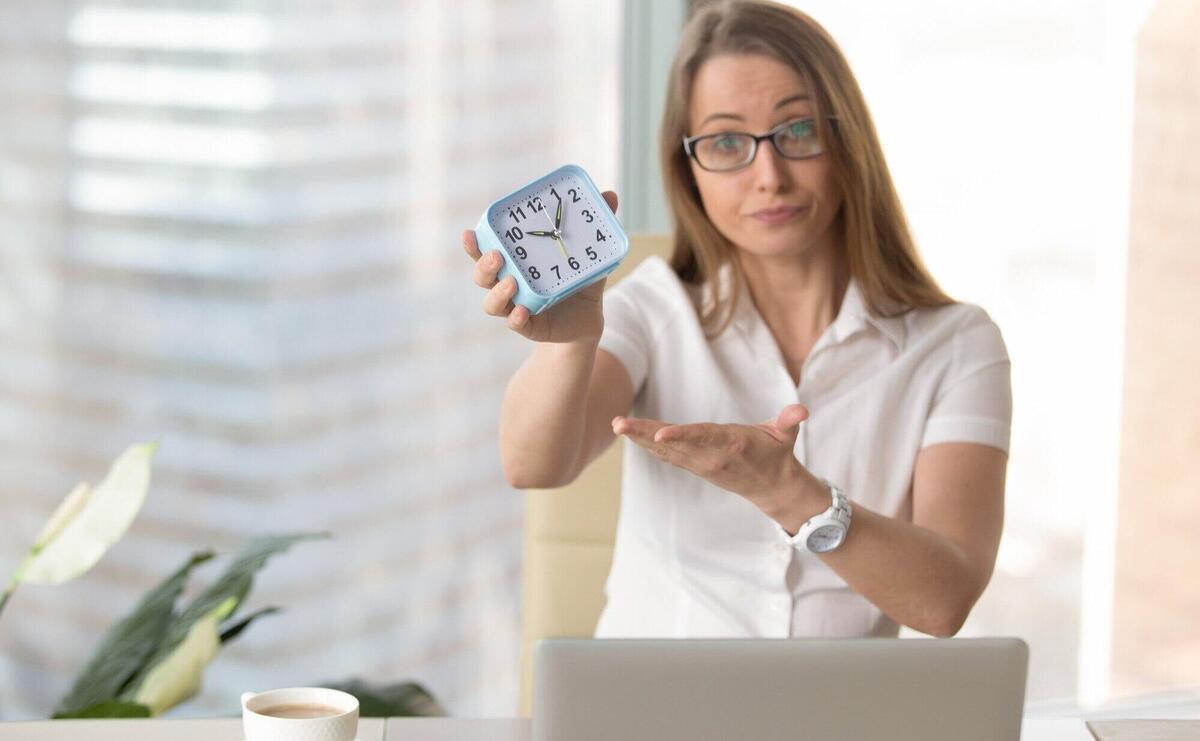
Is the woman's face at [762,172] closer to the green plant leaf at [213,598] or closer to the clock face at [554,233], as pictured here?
the clock face at [554,233]

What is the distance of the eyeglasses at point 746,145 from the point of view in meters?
1.55

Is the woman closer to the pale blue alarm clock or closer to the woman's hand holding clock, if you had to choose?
the woman's hand holding clock

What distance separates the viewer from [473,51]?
2.32 m

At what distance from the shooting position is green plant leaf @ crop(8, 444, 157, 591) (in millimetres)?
1547

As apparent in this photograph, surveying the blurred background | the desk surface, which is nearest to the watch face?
the desk surface

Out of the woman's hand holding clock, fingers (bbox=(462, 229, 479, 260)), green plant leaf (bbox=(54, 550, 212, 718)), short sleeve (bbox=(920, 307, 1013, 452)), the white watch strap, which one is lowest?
green plant leaf (bbox=(54, 550, 212, 718))

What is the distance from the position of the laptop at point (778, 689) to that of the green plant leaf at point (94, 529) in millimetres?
883

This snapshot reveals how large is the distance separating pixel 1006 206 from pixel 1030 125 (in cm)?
16

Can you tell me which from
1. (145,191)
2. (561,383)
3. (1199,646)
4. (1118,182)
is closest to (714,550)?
(561,383)

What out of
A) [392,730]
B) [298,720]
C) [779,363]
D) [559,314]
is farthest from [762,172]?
[298,720]

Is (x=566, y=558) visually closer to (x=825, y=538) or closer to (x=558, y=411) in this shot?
(x=558, y=411)

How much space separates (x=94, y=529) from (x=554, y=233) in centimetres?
75

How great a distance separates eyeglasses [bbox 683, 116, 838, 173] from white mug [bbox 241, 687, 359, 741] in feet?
2.71

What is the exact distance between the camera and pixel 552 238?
122 cm
